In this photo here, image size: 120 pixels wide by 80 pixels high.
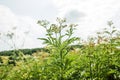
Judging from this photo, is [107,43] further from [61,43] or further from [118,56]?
[61,43]

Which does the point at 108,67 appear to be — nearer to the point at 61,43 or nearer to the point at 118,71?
the point at 118,71

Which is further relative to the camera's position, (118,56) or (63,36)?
(118,56)

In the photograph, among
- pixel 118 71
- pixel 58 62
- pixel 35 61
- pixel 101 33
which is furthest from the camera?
pixel 101 33

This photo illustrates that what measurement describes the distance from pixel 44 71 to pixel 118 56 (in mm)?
1239

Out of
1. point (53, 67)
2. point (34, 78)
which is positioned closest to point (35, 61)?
point (34, 78)

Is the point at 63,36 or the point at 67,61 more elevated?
the point at 63,36

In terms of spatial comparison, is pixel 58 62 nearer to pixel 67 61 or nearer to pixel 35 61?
pixel 67 61

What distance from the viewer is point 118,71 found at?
5305 mm

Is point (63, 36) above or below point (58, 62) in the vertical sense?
above

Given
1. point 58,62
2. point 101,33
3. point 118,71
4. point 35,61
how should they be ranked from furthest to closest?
point 101,33 → point 35,61 → point 118,71 → point 58,62

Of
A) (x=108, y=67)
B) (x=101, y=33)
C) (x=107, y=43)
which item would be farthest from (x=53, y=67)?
(x=101, y=33)

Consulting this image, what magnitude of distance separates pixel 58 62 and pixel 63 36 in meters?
0.41

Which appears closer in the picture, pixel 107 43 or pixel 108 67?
pixel 108 67

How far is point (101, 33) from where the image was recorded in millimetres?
6551
